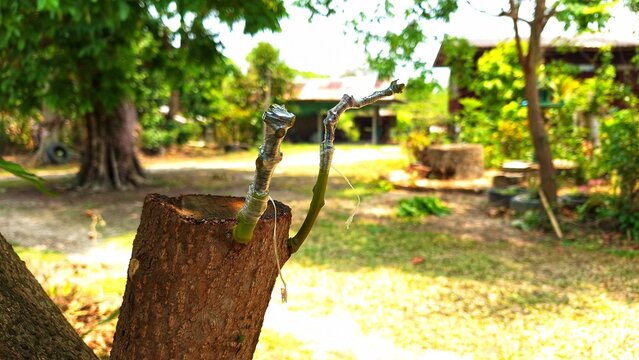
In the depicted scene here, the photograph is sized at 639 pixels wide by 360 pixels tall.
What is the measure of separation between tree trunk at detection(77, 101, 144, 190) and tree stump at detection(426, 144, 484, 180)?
22.3 ft

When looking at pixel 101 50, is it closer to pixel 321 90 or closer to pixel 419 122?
pixel 419 122

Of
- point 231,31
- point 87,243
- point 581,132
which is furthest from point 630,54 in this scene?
point 87,243

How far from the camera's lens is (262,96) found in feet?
97.2

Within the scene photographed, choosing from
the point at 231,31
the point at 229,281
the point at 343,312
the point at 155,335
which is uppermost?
the point at 231,31

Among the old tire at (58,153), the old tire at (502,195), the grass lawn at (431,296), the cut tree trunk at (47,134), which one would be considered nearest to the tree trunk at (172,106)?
the cut tree trunk at (47,134)

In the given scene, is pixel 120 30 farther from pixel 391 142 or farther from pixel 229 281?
pixel 391 142

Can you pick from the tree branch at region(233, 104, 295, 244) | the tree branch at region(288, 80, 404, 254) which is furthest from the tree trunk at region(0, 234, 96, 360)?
the tree branch at region(288, 80, 404, 254)

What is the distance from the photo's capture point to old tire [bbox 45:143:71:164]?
65.4 feet

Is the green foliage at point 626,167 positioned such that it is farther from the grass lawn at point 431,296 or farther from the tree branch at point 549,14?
the tree branch at point 549,14

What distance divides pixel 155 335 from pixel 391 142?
1296 inches

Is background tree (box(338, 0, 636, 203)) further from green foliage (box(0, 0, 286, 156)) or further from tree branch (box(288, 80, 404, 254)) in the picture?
tree branch (box(288, 80, 404, 254))

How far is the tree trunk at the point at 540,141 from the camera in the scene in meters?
8.59

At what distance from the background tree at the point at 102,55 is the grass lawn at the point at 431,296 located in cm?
291

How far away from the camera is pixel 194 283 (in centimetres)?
146
